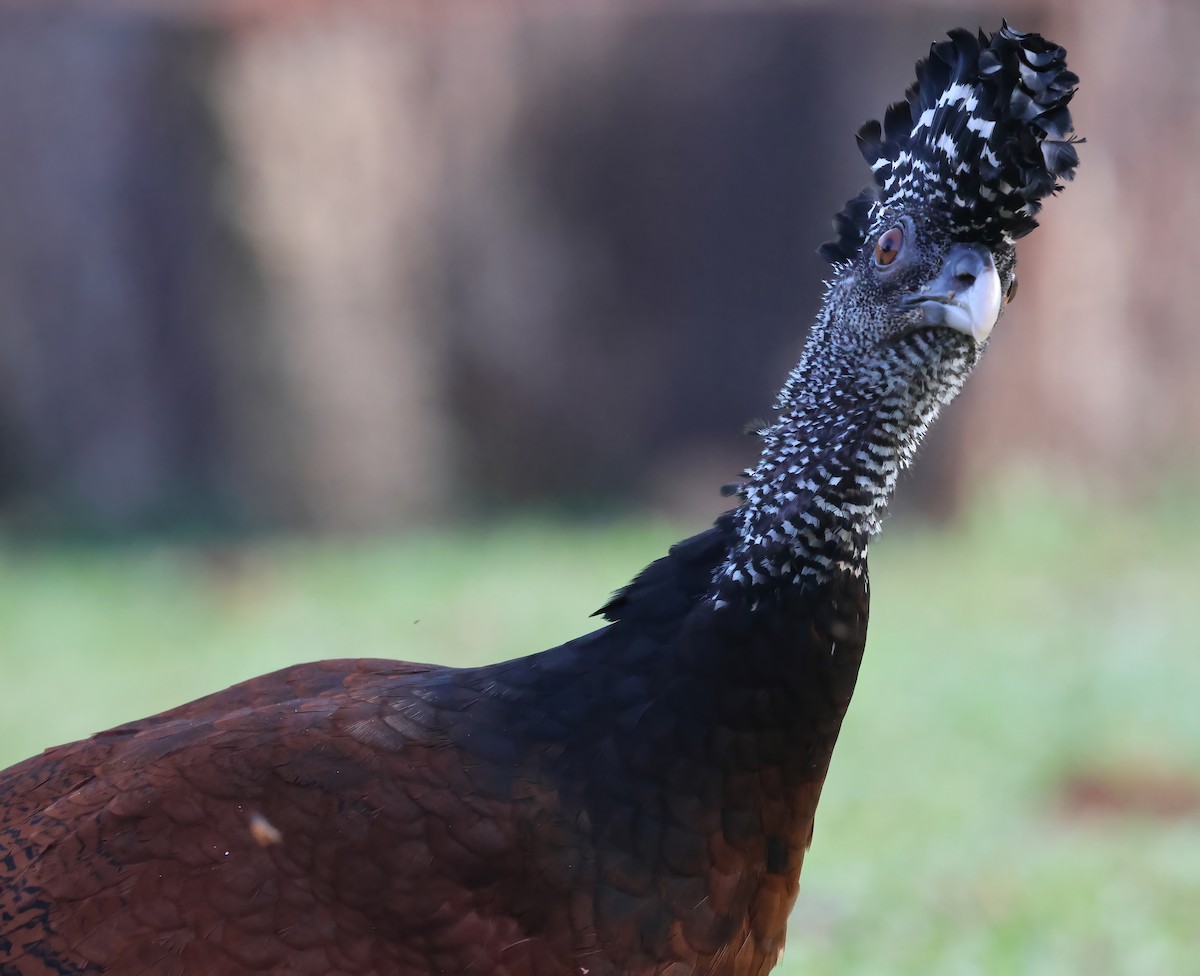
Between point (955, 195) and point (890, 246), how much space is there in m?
0.15

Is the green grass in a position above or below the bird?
above

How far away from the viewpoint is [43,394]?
29.9ft

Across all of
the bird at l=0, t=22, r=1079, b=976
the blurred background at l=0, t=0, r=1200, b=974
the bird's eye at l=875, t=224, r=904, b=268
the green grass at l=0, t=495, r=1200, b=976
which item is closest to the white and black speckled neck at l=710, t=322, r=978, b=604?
the bird at l=0, t=22, r=1079, b=976

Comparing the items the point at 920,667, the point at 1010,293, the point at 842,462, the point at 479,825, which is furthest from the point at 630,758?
the point at 920,667

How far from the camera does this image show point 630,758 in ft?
8.12

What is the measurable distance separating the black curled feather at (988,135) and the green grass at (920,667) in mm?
2547

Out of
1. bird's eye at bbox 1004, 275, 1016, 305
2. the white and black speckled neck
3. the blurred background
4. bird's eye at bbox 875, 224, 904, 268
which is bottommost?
the white and black speckled neck

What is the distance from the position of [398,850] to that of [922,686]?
192 inches

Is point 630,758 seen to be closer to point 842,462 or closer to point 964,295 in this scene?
point 842,462

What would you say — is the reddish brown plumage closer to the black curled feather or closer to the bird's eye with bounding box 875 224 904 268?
the bird's eye with bounding box 875 224 904 268

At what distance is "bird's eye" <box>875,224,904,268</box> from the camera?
2541mm

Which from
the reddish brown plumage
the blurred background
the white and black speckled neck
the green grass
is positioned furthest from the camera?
the blurred background

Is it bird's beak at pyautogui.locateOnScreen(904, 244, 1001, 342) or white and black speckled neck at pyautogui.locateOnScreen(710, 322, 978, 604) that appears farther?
white and black speckled neck at pyautogui.locateOnScreen(710, 322, 978, 604)

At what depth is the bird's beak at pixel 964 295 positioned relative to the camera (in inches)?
94.3
